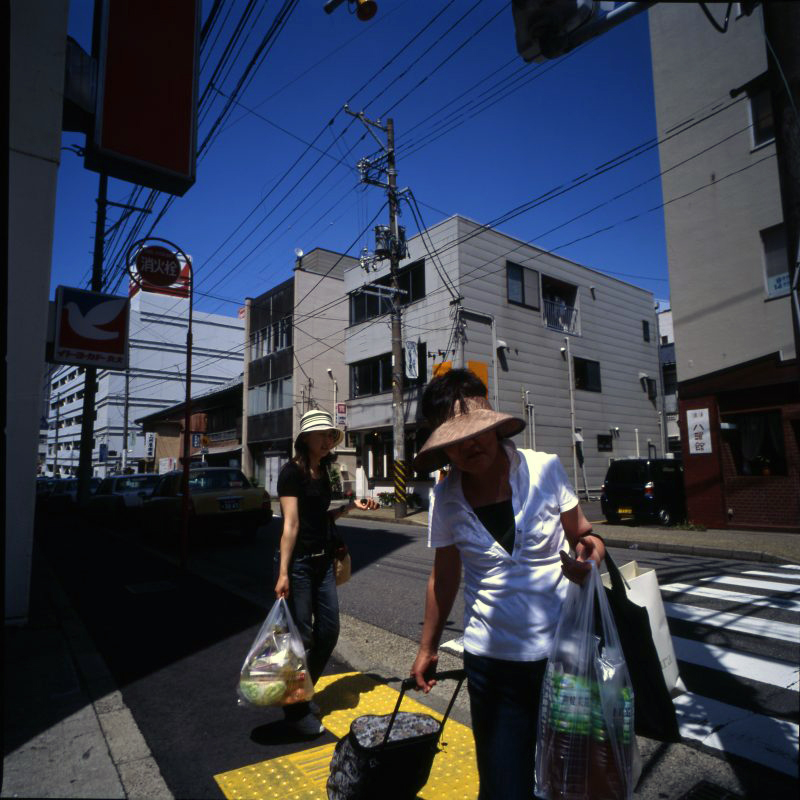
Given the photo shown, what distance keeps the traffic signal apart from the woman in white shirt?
3.09 metres

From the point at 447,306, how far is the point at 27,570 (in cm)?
1886

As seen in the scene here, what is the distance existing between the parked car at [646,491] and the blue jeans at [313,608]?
1335cm

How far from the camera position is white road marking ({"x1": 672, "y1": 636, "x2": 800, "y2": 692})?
14.2 ft

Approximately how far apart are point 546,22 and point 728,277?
12228mm

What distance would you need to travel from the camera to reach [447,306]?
2305 centimetres

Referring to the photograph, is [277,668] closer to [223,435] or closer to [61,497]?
[61,497]

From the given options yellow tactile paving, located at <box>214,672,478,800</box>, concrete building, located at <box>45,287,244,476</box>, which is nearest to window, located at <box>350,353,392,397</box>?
yellow tactile paving, located at <box>214,672,478,800</box>

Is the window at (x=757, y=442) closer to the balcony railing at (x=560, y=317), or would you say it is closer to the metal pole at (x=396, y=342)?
the metal pole at (x=396, y=342)

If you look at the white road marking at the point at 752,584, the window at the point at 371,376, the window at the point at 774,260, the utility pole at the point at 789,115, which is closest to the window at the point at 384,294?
the window at the point at 371,376

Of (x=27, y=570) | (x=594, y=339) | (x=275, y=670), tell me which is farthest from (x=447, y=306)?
(x=275, y=670)

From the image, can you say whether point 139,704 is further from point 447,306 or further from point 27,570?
point 447,306

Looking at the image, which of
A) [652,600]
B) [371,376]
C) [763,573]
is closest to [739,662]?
[652,600]

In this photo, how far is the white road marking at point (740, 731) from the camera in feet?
10.4

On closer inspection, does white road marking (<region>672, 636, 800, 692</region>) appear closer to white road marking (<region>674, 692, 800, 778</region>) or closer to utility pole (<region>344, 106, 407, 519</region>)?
white road marking (<region>674, 692, 800, 778</region>)
